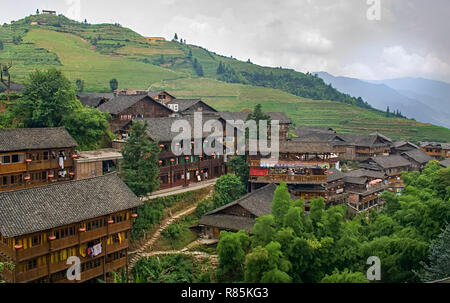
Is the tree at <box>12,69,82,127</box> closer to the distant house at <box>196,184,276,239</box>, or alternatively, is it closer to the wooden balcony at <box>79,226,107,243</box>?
the wooden balcony at <box>79,226,107,243</box>

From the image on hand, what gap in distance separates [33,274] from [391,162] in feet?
136

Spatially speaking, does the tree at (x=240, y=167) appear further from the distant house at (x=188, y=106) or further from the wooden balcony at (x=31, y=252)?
the wooden balcony at (x=31, y=252)

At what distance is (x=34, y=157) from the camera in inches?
975

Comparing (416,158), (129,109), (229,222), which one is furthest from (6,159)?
(416,158)

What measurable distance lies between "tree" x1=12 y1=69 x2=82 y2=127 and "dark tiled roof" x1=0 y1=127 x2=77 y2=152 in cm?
412

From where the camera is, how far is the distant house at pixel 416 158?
165ft

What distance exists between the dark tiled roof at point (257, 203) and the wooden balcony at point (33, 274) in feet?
38.5

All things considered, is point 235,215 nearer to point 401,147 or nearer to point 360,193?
point 360,193

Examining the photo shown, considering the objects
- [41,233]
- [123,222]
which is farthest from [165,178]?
[41,233]

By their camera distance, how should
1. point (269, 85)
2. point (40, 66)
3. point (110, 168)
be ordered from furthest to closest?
point (269, 85), point (40, 66), point (110, 168)

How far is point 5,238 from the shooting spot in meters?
18.3
